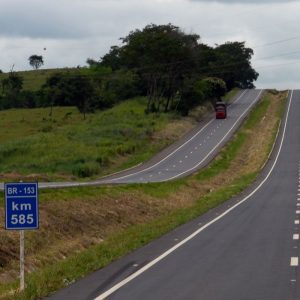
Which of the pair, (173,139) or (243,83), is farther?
(243,83)

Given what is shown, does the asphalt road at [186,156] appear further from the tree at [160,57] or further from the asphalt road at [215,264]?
the asphalt road at [215,264]

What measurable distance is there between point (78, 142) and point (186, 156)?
10193 millimetres

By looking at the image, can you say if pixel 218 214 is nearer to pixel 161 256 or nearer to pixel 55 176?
pixel 161 256

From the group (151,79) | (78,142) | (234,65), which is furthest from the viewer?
(234,65)

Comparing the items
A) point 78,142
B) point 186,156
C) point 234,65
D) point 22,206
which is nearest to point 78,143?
point 78,142

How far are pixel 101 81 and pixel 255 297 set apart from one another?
12301 cm

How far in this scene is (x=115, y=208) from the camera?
3759 cm

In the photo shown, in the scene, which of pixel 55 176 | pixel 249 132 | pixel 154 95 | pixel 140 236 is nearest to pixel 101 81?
pixel 154 95

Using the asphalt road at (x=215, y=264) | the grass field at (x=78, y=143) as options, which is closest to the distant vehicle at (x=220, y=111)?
the grass field at (x=78, y=143)

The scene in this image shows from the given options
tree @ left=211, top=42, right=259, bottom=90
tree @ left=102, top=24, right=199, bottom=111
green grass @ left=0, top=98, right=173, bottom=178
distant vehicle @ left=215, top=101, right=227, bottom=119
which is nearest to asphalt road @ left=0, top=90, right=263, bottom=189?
distant vehicle @ left=215, top=101, right=227, bottom=119

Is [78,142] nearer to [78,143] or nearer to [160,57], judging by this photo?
[78,143]

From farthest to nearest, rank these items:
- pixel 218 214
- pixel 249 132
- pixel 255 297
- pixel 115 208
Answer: pixel 249 132
pixel 115 208
pixel 218 214
pixel 255 297

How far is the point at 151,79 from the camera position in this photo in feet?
342

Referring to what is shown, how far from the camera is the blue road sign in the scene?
14.4 metres
